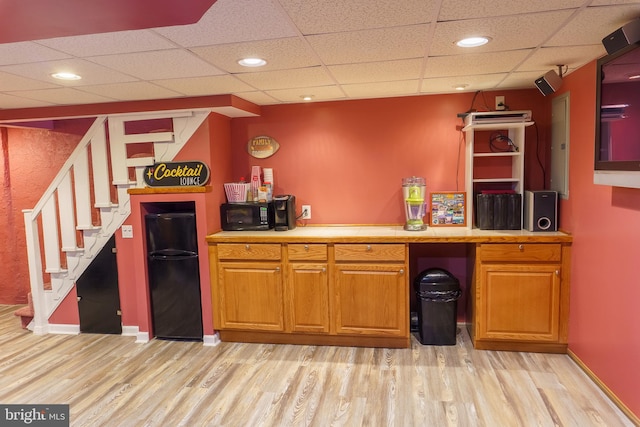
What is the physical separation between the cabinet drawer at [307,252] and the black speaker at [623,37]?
7.51ft

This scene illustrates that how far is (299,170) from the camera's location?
13.5 feet

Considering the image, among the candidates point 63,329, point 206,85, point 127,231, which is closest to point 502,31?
point 206,85

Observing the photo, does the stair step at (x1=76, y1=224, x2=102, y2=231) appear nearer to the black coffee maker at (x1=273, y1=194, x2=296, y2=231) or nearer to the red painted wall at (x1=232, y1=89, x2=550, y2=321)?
the red painted wall at (x1=232, y1=89, x2=550, y2=321)

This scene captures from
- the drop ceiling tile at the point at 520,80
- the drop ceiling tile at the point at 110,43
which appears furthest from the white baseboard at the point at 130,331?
the drop ceiling tile at the point at 520,80

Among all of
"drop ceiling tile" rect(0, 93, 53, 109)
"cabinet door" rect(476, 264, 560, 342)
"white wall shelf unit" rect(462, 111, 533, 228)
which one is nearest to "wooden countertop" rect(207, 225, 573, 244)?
"cabinet door" rect(476, 264, 560, 342)

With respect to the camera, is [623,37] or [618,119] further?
[618,119]

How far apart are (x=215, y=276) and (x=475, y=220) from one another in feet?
7.78

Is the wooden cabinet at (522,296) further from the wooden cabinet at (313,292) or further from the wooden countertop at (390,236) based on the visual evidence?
the wooden cabinet at (313,292)

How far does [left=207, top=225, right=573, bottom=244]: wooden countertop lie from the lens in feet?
10.5

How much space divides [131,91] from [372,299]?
8.41 feet

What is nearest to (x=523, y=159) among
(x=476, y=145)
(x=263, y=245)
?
(x=476, y=145)

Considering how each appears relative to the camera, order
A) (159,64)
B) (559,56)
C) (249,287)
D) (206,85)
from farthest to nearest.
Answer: (249,287)
(206,85)
(559,56)
(159,64)

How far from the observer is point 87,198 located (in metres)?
3.95

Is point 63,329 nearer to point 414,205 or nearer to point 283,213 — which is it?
point 283,213
